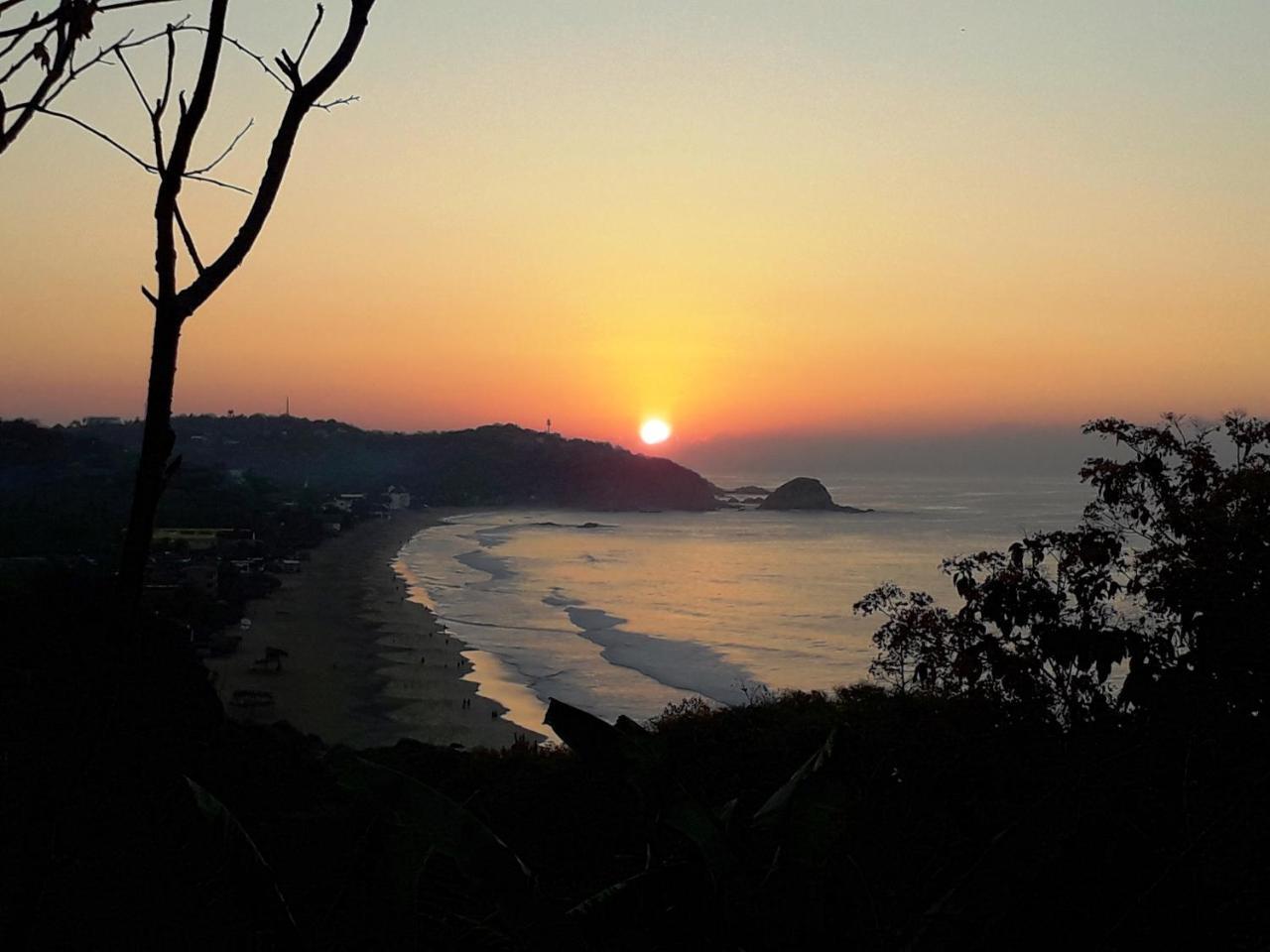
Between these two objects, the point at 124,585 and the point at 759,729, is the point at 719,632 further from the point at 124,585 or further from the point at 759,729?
the point at 124,585

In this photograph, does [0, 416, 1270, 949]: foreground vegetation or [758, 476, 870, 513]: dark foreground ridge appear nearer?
[0, 416, 1270, 949]: foreground vegetation

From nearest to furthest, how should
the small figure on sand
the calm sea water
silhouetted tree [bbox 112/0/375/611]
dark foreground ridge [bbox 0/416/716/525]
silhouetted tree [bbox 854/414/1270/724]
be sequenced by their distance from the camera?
silhouetted tree [bbox 112/0/375/611] < silhouetted tree [bbox 854/414/1270/724] < the calm sea water < the small figure on sand < dark foreground ridge [bbox 0/416/716/525]

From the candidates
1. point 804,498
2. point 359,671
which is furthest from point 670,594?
point 804,498

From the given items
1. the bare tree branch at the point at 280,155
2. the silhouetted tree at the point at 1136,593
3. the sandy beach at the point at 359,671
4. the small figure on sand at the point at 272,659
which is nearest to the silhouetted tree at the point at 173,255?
the bare tree branch at the point at 280,155

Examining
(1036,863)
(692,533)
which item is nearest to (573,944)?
(1036,863)

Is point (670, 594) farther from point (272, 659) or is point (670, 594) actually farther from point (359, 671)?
point (272, 659)

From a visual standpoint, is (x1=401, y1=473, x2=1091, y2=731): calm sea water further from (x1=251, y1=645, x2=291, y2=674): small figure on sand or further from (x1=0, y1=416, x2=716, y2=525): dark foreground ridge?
(x1=0, y1=416, x2=716, y2=525): dark foreground ridge

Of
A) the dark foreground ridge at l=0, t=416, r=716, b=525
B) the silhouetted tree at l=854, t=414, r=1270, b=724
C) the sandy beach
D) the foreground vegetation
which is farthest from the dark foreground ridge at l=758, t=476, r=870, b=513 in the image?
the foreground vegetation
